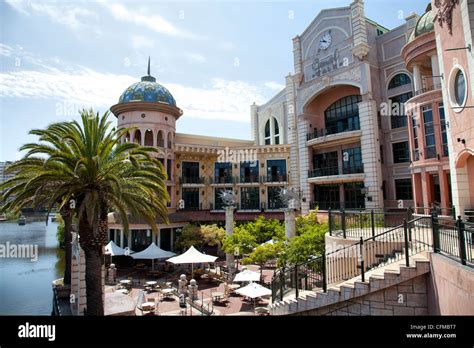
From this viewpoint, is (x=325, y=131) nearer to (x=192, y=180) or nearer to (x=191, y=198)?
(x=192, y=180)

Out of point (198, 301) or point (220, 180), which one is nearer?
point (198, 301)

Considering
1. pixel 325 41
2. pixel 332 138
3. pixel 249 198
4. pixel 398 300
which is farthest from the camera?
pixel 249 198

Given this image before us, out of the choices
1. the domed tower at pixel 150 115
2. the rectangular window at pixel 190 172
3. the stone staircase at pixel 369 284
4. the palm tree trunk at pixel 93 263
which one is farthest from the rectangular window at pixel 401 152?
the palm tree trunk at pixel 93 263

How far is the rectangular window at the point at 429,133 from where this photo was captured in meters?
15.9

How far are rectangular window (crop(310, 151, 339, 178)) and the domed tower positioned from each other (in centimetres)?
1449

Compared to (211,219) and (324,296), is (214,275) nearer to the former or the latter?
(211,219)

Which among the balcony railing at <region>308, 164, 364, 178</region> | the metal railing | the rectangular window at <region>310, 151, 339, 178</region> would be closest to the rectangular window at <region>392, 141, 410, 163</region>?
the balcony railing at <region>308, 164, 364, 178</region>

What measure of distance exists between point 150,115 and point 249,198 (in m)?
14.2

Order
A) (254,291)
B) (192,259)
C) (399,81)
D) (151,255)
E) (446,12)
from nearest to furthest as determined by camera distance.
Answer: (446,12)
(254,291)
(192,259)
(151,255)
(399,81)

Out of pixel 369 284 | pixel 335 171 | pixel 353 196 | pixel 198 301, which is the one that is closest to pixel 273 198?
pixel 335 171

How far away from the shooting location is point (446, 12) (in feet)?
35.6

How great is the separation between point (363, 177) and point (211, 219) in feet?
51.8

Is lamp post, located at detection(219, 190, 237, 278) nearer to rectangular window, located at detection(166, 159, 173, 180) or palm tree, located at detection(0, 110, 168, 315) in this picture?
rectangular window, located at detection(166, 159, 173, 180)

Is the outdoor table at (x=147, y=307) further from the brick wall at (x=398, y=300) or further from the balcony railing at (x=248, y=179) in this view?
the balcony railing at (x=248, y=179)
